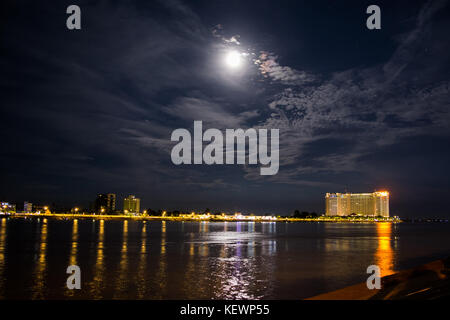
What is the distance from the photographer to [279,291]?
19422mm

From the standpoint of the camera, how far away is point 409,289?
14961 mm

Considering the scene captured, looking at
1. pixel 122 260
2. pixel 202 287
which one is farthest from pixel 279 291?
pixel 122 260

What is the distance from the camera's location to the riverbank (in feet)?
42.1

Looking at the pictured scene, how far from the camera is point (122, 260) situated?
3247 cm

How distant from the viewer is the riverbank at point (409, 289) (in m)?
12.8

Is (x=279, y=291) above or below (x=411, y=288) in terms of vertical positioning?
below

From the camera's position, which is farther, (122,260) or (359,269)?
(122,260)
